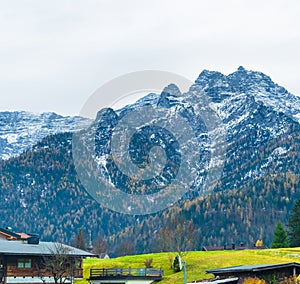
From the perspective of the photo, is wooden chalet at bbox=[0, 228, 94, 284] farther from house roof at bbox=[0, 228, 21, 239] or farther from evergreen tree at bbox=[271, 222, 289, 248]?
evergreen tree at bbox=[271, 222, 289, 248]

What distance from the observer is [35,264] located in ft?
277

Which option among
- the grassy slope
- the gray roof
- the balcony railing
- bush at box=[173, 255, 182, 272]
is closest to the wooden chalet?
the gray roof

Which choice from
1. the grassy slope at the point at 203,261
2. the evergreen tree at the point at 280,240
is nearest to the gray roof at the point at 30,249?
the grassy slope at the point at 203,261

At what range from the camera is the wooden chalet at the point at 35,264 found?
8219 centimetres

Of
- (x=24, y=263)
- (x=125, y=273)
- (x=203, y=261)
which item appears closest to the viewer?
(x=24, y=263)

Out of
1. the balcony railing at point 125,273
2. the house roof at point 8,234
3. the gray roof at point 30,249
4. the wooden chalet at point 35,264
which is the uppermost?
the house roof at point 8,234

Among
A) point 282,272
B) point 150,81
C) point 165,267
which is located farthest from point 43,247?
point 150,81

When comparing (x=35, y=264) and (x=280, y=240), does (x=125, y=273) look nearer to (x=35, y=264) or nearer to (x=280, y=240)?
(x=35, y=264)

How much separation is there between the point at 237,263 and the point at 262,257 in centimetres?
758

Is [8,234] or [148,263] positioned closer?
[8,234]

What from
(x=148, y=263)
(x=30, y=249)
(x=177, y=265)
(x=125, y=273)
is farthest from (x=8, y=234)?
(x=177, y=265)

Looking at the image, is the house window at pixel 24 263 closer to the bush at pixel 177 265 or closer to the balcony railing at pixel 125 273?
the balcony railing at pixel 125 273

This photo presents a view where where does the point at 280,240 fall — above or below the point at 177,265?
above

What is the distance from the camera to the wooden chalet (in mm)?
82188
